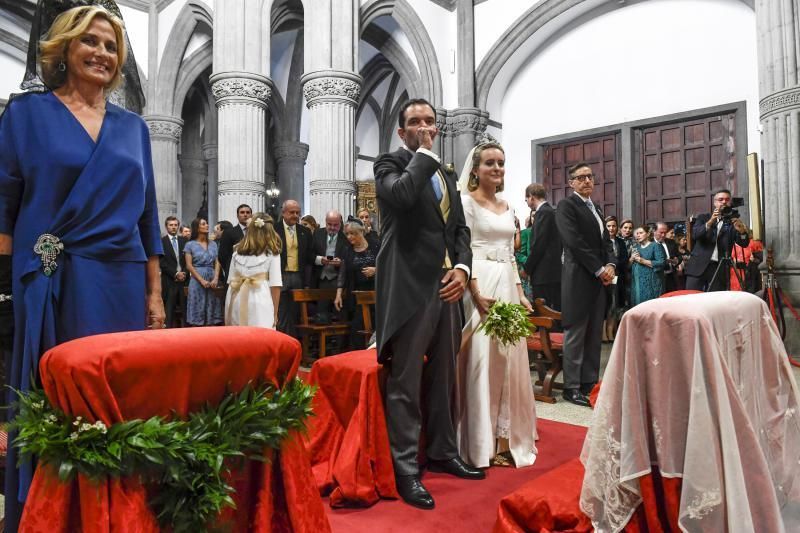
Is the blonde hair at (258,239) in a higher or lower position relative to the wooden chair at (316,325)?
higher

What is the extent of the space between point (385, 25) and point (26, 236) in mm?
11783

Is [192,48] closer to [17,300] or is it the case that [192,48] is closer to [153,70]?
[153,70]

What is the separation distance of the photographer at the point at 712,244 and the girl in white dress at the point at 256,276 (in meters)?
4.53

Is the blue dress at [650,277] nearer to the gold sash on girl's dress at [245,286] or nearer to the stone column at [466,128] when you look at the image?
the stone column at [466,128]

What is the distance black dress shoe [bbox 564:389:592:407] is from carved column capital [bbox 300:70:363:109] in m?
6.10

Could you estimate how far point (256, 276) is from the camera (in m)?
5.46

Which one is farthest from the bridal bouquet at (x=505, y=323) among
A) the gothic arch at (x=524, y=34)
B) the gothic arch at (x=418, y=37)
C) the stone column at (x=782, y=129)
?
the gothic arch at (x=418, y=37)

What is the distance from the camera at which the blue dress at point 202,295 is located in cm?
677

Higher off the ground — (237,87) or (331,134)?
(237,87)

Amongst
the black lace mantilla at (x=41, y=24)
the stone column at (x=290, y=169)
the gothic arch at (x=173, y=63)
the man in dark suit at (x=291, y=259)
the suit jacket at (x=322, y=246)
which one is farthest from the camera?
the stone column at (x=290, y=169)

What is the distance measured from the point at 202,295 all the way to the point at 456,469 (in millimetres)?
4766

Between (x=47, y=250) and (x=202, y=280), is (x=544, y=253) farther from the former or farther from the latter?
(x=47, y=250)

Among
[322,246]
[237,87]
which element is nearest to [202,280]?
[322,246]

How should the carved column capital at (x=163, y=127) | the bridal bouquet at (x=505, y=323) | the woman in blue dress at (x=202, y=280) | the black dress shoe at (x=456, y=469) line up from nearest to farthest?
the black dress shoe at (x=456, y=469), the bridal bouquet at (x=505, y=323), the woman in blue dress at (x=202, y=280), the carved column capital at (x=163, y=127)
